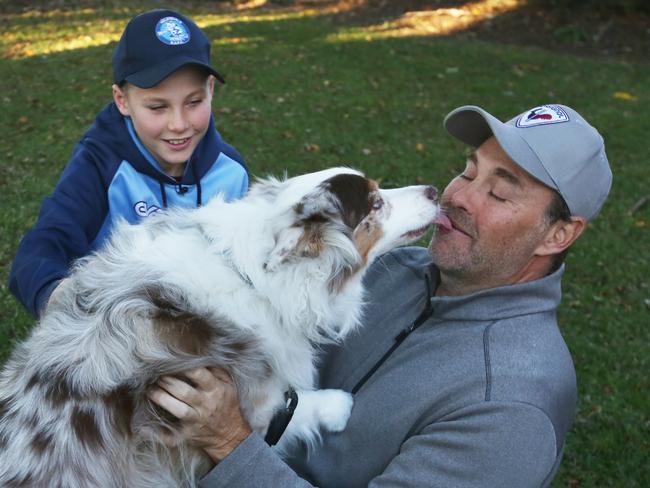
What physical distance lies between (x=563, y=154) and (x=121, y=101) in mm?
2244

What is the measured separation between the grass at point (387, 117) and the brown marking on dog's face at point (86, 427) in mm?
3078

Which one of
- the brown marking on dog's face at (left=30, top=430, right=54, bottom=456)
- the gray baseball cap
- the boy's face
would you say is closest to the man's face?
the gray baseball cap

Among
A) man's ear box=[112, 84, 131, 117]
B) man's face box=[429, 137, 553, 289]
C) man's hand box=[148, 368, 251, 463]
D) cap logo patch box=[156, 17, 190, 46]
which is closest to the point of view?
man's hand box=[148, 368, 251, 463]

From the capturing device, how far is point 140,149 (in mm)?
3693

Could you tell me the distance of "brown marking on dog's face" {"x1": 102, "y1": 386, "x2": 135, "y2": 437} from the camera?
2.46 meters

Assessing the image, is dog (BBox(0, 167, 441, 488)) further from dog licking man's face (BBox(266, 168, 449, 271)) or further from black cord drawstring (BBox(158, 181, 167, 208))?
black cord drawstring (BBox(158, 181, 167, 208))

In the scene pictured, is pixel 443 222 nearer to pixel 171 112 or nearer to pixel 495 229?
pixel 495 229

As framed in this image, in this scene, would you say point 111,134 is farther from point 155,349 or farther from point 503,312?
point 503,312

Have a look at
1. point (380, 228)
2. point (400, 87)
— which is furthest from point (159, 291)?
point (400, 87)

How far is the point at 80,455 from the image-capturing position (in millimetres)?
2395

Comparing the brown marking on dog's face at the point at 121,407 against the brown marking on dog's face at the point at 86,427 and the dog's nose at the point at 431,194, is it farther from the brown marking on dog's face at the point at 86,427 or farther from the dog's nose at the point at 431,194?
the dog's nose at the point at 431,194

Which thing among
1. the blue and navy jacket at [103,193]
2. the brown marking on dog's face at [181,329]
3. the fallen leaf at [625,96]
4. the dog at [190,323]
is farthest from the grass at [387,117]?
the brown marking on dog's face at [181,329]

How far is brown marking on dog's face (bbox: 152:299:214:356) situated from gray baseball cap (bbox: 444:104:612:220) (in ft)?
4.69

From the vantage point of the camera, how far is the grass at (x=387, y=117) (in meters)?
5.50
